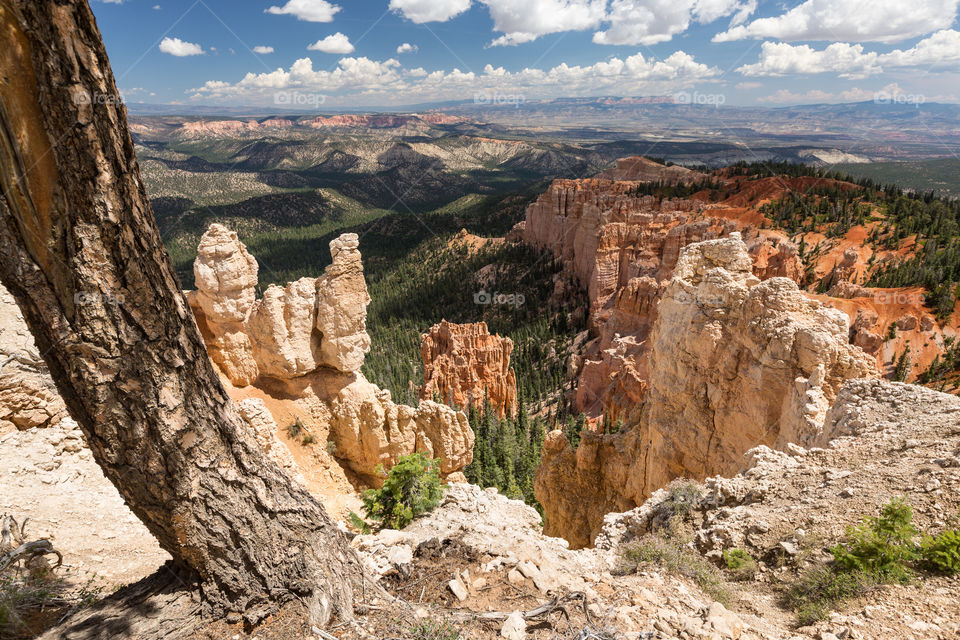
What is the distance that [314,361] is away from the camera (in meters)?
12.0

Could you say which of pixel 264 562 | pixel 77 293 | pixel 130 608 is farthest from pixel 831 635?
pixel 77 293

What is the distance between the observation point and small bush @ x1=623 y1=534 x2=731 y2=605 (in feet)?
17.1

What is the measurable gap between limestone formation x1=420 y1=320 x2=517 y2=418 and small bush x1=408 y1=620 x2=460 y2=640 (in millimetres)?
31250

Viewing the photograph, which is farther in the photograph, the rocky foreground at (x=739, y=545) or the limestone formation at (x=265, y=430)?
the limestone formation at (x=265, y=430)

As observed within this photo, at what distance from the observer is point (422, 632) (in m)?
3.67

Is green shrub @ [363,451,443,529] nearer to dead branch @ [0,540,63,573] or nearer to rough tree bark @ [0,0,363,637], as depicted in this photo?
rough tree bark @ [0,0,363,637]

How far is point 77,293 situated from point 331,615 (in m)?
3.07

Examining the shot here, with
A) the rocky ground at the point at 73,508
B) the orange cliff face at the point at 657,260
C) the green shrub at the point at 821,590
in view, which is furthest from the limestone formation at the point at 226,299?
the orange cliff face at the point at 657,260

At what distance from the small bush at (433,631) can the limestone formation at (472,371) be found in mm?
31250

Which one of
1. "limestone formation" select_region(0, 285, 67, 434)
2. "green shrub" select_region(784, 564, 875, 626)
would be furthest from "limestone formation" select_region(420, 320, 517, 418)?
"green shrub" select_region(784, 564, 875, 626)

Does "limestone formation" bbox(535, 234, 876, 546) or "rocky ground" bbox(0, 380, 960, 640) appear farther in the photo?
"limestone formation" bbox(535, 234, 876, 546)

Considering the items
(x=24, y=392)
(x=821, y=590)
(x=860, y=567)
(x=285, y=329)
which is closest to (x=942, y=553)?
(x=860, y=567)

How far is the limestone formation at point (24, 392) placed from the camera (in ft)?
26.5

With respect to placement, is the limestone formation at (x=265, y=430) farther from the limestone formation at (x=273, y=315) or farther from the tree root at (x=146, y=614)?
the tree root at (x=146, y=614)
